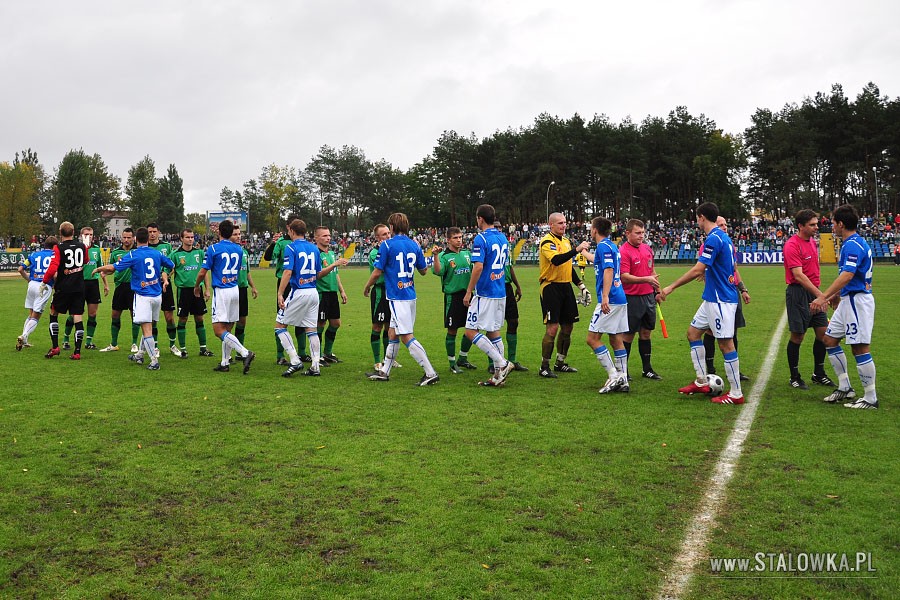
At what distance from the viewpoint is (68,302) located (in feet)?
39.8

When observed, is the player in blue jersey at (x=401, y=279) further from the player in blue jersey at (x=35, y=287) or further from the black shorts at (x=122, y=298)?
the player in blue jersey at (x=35, y=287)

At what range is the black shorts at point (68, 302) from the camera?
12.1 meters

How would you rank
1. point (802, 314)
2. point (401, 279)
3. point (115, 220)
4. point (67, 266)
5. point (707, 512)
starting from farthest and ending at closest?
point (115, 220) → point (67, 266) → point (401, 279) → point (802, 314) → point (707, 512)

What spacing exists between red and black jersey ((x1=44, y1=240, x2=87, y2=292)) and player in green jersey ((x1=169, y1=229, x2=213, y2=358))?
1.55 m

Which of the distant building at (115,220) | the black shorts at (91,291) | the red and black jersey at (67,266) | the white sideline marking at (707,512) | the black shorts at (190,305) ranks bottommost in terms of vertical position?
the white sideline marking at (707,512)

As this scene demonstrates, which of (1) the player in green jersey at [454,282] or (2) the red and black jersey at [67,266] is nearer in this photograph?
(1) the player in green jersey at [454,282]

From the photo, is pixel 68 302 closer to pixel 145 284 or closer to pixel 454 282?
pixel 145 284

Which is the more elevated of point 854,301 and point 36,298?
point 36,298

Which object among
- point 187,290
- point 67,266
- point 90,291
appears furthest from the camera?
point 90,291

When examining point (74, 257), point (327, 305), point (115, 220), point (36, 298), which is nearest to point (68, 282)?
point (74, 257)

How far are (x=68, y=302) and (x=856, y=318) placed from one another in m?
12.2

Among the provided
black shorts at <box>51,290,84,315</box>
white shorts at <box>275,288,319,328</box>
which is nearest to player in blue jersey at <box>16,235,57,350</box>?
black shorts at <box>51,290,84,315</box>

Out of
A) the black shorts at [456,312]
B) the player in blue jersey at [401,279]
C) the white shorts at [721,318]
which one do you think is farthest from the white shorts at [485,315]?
the white shorts at [721,318]

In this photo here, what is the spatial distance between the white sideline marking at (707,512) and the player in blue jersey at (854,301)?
45.5 inches
